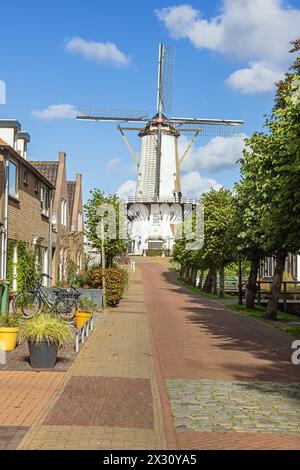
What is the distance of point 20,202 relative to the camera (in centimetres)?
2397

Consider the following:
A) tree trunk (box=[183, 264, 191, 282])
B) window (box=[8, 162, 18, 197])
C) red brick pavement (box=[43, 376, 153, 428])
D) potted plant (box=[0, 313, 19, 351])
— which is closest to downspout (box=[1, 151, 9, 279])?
window (box=[8, 162, 18, 197])

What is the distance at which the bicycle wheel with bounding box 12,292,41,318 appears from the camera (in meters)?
20.2

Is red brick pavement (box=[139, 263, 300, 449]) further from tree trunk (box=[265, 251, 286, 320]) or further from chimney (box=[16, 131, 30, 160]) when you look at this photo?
chimney (box=[16, 131, 30, 160])

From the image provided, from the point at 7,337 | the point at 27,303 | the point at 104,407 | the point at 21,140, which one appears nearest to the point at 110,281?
the point at 21,140

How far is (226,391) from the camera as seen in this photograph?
10.5m

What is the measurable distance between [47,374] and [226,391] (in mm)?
3484

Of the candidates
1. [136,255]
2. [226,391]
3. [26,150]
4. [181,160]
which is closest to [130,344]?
[226,391]

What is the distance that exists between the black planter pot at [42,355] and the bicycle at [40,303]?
300 inches

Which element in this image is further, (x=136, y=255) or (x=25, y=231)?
(x=136, y=255)

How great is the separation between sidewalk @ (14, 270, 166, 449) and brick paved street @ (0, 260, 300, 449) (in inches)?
0.5

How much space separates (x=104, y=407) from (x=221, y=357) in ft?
20.1

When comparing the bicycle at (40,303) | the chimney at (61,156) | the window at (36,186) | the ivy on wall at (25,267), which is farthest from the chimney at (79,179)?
the bicycle at (40,303)
